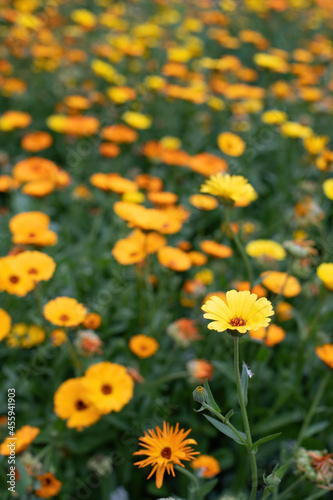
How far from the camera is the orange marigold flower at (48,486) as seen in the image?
1.33m

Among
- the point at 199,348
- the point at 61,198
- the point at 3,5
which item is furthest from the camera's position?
the point at 3,5

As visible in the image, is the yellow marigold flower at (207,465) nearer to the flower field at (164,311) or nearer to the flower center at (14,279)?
the flower field at (164,311)

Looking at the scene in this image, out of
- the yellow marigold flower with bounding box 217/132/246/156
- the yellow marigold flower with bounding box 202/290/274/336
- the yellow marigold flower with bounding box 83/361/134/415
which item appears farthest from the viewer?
the yellow marigold flower with bounding box 217/132/246/156

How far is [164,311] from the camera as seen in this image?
1974 mm

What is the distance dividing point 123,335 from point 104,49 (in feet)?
8.51

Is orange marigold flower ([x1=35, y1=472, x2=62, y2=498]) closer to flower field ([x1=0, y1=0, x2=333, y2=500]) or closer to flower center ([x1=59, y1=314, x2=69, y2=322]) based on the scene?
flower field ([x1=0, y1=0, x2=333, y2=500])

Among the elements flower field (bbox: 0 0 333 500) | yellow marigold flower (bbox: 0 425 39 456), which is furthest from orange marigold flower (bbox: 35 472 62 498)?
yellow marigold flower (bbox: 0 425 39 456)

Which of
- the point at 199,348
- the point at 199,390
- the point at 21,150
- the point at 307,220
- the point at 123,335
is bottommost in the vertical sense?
the point at 21,150

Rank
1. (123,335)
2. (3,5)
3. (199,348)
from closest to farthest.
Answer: (199,348) → (123,335) → (3,5)

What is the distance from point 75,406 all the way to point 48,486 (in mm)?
228

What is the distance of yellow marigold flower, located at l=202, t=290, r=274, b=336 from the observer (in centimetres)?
89

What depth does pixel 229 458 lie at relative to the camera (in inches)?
64.8

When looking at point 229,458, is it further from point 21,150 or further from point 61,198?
point 21,150

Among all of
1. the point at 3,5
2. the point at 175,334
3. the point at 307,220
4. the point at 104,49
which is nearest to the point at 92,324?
the point at 175,334
